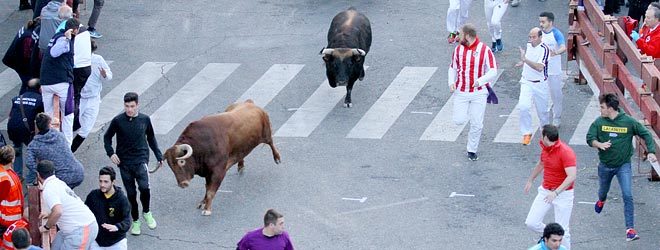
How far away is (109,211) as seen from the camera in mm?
15422

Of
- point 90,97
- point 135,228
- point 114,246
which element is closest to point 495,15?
point 90,97

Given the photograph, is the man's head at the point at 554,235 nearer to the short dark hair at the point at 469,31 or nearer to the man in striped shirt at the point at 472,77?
the man in striped shirt at the point at 472,77

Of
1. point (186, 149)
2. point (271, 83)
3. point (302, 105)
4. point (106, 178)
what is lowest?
point (271, 83)

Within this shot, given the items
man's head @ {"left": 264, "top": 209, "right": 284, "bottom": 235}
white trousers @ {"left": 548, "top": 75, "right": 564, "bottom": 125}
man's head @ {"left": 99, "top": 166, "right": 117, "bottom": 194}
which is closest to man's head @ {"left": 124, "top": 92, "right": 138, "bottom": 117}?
man's head @ {"left": 99, "top": 166, "right": 117, "bottom": 194}

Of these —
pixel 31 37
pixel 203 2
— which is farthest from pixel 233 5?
pixel 31 37

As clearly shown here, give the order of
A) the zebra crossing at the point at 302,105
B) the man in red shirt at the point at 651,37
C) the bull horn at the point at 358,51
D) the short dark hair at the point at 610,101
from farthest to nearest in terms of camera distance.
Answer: the bull horn at the point at 358,51 → the zebra crossing at the point at 302,105 → the man in red shirt at the point at 651,37 → the short dark hair at the point at 610,101

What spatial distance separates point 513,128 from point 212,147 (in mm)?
5065

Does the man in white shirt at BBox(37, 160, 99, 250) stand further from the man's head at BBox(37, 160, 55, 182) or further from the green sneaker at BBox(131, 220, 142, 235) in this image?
the green sneaker at BBox(131, 220, 142, 235)

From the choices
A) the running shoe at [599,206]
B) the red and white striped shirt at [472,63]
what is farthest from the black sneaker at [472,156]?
the running shoe at [599,206]

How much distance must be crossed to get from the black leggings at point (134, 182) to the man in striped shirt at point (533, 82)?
565 cm

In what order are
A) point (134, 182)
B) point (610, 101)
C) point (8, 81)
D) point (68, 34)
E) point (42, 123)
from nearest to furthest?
point (610, 101) → point (42, 123) → point (134, 182) → point (68, 34) → point (8, 81)

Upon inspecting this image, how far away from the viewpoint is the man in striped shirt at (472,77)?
19.5 metres

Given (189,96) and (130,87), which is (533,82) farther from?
(130,87)

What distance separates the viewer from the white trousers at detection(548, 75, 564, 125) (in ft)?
67.8
